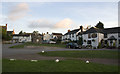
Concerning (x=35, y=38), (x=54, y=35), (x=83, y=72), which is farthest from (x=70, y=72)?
(x=54, y=35)

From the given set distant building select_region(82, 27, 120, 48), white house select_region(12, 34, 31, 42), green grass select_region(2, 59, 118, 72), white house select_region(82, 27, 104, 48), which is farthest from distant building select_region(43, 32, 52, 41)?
green grass select_region(2, 59, 118, 72)

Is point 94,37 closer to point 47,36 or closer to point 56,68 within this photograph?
point 56,68

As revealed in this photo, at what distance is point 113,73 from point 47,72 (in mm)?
3833

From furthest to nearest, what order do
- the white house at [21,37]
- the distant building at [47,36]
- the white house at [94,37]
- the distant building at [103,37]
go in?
the white house at [21,37], the distant building at [47,36], the white house at [94,37], the distant building at [103,37]

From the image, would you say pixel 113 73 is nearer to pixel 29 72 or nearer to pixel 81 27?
pixel 29 72

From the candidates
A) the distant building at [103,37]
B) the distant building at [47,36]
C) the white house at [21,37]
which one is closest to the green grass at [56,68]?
Answer: the distant building at [103,37]

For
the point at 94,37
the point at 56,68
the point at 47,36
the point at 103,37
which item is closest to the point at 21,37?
the point at 47,36

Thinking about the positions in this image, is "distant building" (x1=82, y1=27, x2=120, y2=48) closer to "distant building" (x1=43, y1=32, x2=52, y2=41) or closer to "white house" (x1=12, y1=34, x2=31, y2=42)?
"distant building" (x1=43, y1=32, x2=52, y2=41)

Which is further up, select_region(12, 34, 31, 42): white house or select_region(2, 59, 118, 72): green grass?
select_region(12, 34, 31, 42): white house

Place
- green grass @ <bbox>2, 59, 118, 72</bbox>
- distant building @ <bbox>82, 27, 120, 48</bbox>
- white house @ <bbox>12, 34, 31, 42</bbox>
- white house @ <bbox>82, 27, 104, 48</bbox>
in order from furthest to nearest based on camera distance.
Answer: white house @ <bbox>12, 34, 31, 42</bbox> < white house @ <bbox>82, 27, 104, 48</bbox> < distant building @ <bbox>82, 27, 120, 48</bbox> < green grass @ <bbox>2, 59, 118, 72</bbox>

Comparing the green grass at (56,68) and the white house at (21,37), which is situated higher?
the white house at (21,37)

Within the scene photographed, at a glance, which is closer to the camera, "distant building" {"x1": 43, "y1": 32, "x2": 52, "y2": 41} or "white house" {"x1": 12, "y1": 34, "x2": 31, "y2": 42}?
"distant building" {"x1": 43, "y1": 32, "x2": 52, "y2": 41}

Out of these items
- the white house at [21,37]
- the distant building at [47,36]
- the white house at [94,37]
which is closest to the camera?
the white house at [94,37]

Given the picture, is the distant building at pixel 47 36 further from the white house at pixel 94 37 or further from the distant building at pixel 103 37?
the white house at pixel 94 37
